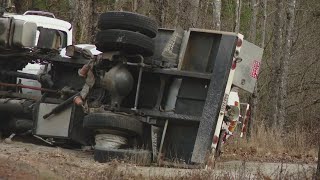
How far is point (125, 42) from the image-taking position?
845 centimetres

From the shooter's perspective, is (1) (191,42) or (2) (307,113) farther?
(2) (307,113)

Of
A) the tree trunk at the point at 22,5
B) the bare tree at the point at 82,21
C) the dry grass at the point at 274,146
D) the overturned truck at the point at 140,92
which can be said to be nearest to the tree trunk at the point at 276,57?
the dry grass at the point at 274,146

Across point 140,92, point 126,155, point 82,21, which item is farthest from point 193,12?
point 126,155

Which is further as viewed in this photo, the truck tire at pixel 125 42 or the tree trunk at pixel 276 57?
the tree trunk at pixel 276 57

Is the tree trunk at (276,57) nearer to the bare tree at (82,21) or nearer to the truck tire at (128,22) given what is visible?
the bare tree at (82,21)

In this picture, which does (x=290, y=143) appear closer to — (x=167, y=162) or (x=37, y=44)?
(x=167, y=162)

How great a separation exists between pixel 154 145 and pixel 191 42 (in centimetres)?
157

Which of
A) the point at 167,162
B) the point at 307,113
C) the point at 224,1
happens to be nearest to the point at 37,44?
the point at 167,162

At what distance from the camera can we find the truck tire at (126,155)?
816 cm

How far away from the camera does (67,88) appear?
31.3 ft

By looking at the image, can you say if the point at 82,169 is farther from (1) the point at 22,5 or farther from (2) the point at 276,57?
(1) the point at 22,5

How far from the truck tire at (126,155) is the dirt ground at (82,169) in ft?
0.52

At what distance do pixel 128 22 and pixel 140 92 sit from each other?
1.13 meters

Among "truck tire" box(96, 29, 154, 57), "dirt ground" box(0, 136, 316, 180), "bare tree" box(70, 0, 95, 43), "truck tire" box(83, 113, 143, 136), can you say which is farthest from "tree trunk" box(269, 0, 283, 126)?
"truck tire" box(83, 113, 143, 136)
